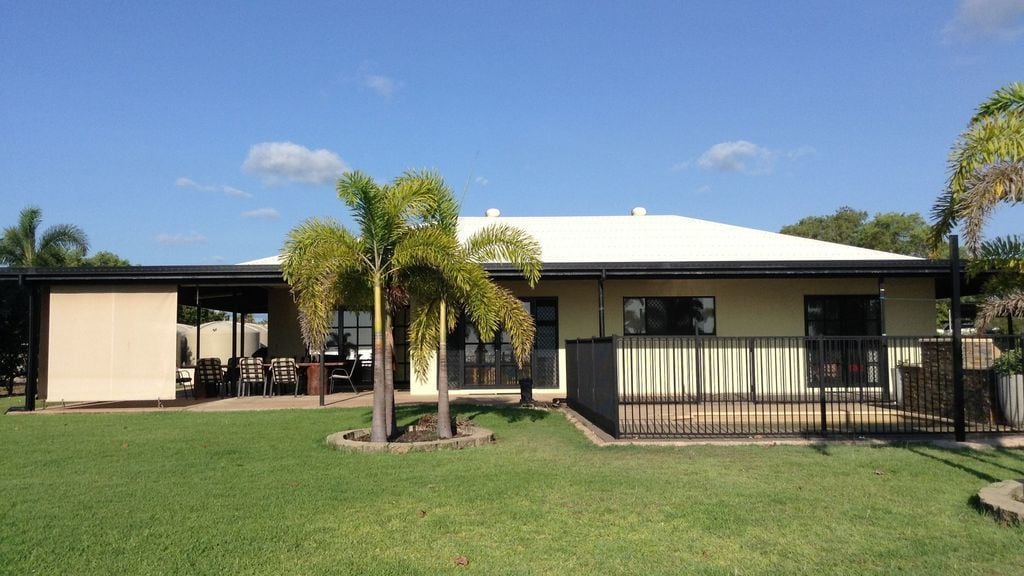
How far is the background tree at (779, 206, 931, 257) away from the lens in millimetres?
42344

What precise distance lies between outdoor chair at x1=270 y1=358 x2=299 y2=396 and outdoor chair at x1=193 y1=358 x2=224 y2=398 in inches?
49.8

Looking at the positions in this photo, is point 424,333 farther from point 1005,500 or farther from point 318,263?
point 1005,500

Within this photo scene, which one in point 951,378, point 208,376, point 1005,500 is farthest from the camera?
point 208,376

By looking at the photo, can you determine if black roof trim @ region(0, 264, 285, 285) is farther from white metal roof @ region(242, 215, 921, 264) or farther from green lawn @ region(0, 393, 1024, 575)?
green lawn @ region(0, 393, 1024, 575)


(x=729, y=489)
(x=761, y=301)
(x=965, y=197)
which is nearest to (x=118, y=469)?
(x=729, y=489)

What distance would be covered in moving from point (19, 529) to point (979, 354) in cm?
1232

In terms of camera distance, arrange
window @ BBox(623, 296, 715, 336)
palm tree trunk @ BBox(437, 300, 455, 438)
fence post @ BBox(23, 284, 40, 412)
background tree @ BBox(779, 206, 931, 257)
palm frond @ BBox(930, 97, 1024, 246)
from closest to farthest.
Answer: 1. palm frond @ BBox(930, 97, 1024, 246)
2. palm tree trunk @ BBox(437, 300, 455, 438)
3. fence post @ BBox(23, 284, 40, 412)
4. window @ BBox(623, 296, 715, 336)
5. background tree @ BBox(779, 206, 931, 257)

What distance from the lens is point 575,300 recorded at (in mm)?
17312

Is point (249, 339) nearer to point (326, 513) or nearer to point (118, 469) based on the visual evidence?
point (118, 469)

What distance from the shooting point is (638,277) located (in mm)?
15477

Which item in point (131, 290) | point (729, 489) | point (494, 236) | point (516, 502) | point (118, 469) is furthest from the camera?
point (131, 290)

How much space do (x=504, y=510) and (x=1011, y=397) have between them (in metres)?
8.34

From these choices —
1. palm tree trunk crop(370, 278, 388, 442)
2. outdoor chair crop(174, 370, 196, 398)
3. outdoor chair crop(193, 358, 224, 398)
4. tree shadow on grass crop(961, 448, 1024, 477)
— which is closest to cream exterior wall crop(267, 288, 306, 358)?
outdoor chair crop(174, 370, 196, 398)

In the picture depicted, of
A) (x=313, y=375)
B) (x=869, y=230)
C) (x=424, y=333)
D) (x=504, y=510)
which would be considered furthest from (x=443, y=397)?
(x=869, y=230)
